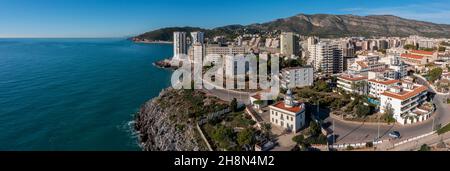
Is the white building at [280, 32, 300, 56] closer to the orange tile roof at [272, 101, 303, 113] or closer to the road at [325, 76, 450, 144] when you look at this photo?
the road at [325, 76, 450, 144]

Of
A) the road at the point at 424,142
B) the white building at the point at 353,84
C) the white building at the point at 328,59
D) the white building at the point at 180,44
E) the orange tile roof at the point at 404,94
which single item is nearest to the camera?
the road at the point at 424,142

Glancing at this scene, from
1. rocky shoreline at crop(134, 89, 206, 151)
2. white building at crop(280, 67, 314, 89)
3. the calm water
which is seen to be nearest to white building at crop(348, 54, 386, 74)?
white building at crop(280, 67, 314, 89)

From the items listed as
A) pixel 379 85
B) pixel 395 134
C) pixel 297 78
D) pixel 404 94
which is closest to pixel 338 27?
pixel 297 78

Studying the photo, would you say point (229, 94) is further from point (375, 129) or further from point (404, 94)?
point (404, 94)

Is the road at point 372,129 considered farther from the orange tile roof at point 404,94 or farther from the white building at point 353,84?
the white building at point 353,84

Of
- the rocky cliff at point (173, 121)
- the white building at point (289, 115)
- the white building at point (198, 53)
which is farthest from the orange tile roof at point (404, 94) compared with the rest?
the white building at point (198, 53)

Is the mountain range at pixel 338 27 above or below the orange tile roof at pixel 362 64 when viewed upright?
above
